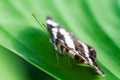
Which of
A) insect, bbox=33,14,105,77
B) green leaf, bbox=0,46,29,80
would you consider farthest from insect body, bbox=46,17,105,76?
green leaf, bbox=0,46,29,80

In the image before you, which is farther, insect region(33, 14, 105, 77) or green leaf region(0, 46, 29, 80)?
insect region(33, 14, 105, 77)

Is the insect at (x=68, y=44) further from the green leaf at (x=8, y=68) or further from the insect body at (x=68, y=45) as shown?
the green leaf at (x=8, y=68)

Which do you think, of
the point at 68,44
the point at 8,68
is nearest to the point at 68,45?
the point at 68,44

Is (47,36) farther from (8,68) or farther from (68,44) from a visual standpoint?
(8,68)

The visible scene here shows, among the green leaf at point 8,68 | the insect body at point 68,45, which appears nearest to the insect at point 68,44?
the insect body at point 68,45

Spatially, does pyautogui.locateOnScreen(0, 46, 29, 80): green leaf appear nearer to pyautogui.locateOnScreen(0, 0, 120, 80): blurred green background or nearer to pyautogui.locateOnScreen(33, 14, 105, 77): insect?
pyautogui.locateOnScreen(0, 0, 120, 80): blurred green background

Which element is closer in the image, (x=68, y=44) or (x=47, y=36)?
(x=68, y=44)
